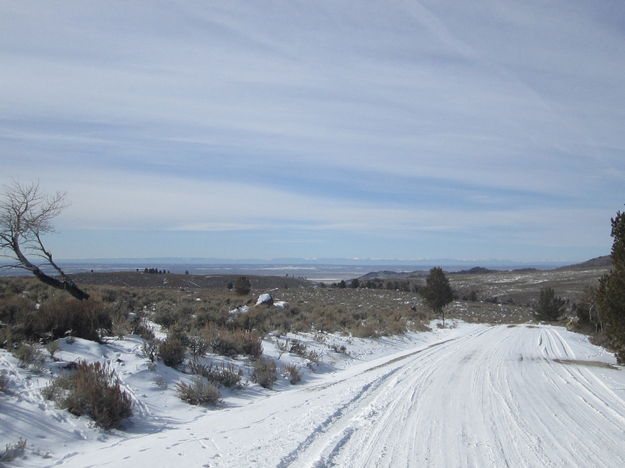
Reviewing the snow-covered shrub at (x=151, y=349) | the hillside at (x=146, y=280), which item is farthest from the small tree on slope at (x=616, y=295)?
the hillside at (x=146, y=280)

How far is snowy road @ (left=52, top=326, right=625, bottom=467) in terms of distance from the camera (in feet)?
17.0

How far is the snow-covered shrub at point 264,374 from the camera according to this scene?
971cm

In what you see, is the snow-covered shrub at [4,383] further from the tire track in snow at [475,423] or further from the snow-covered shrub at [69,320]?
the tire track in snow at [475,423]

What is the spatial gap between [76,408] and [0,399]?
0.92 meters

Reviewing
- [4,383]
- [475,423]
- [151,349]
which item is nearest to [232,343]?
[151,349]

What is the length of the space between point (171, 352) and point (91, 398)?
3137 mm

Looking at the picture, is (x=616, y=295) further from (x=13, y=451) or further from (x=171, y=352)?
(x=13, y=451)

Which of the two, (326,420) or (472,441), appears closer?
(472,441)

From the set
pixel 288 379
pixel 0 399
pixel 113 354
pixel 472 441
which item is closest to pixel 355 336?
pixel 288 379

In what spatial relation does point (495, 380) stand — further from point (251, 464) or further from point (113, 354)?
point (113, 354)

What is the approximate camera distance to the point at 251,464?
495cm

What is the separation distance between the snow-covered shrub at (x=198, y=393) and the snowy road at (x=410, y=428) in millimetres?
522

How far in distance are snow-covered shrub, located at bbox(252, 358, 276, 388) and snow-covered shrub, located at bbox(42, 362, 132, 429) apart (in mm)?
3478

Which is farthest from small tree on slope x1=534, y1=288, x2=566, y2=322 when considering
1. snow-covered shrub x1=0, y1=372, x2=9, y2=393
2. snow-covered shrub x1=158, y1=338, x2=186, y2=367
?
snow-covered shrub x1=0, y1=372, x2=9, y2=393
